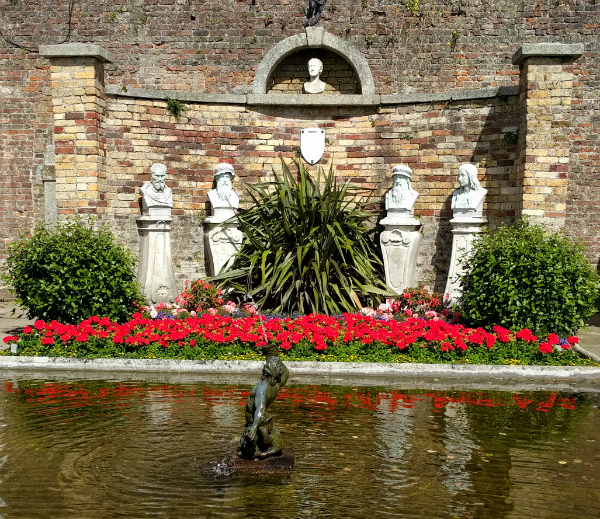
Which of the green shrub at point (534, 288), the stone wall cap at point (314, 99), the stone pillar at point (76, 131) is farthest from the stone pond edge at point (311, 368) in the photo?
the stone wall cap at point (314, 99)

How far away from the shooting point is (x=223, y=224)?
9.59 meters

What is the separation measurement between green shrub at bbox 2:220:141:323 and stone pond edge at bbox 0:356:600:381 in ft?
2.81

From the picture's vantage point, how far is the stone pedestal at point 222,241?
9.65 metres

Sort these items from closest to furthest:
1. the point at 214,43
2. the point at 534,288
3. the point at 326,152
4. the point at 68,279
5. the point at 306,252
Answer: the point at 534,288
the point at 68,279
the point at 306,252
the point at 326,152
the point at 214,43

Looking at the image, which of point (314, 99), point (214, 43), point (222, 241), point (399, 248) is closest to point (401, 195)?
point (399, 248)

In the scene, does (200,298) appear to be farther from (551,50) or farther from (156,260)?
(551,50)

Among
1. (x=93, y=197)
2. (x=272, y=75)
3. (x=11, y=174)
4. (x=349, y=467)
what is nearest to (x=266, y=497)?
(x=349, y=467)

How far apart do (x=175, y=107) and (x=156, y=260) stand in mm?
2202

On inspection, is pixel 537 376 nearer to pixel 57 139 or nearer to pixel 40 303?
pixel 40 303

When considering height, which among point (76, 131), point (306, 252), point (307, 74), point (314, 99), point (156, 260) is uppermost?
point (307, 74)

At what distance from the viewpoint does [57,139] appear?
9133mm

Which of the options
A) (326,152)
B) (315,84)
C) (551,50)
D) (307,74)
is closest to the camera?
(551,50)

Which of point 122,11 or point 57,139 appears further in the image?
point 122,11

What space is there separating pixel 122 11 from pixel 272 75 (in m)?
3.05
